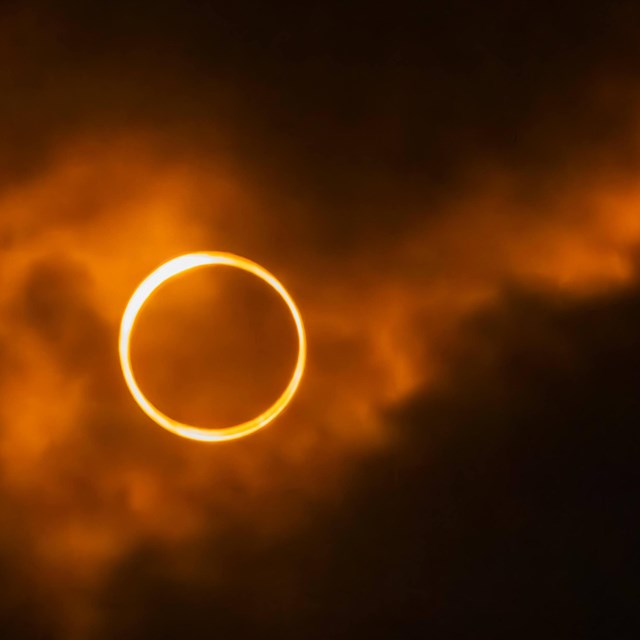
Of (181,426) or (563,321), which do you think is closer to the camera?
(181,426)

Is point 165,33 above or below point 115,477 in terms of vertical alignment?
above

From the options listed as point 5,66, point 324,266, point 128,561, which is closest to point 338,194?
point 324,266

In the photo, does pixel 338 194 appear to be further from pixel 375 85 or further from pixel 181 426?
pixel 181 426

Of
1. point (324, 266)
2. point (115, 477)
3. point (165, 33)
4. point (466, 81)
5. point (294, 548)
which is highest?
point (165, 33)

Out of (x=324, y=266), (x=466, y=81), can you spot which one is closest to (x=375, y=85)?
(x=466, y=81)

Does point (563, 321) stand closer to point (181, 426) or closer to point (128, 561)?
point (181, 426)

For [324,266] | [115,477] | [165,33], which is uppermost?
[165,33]
